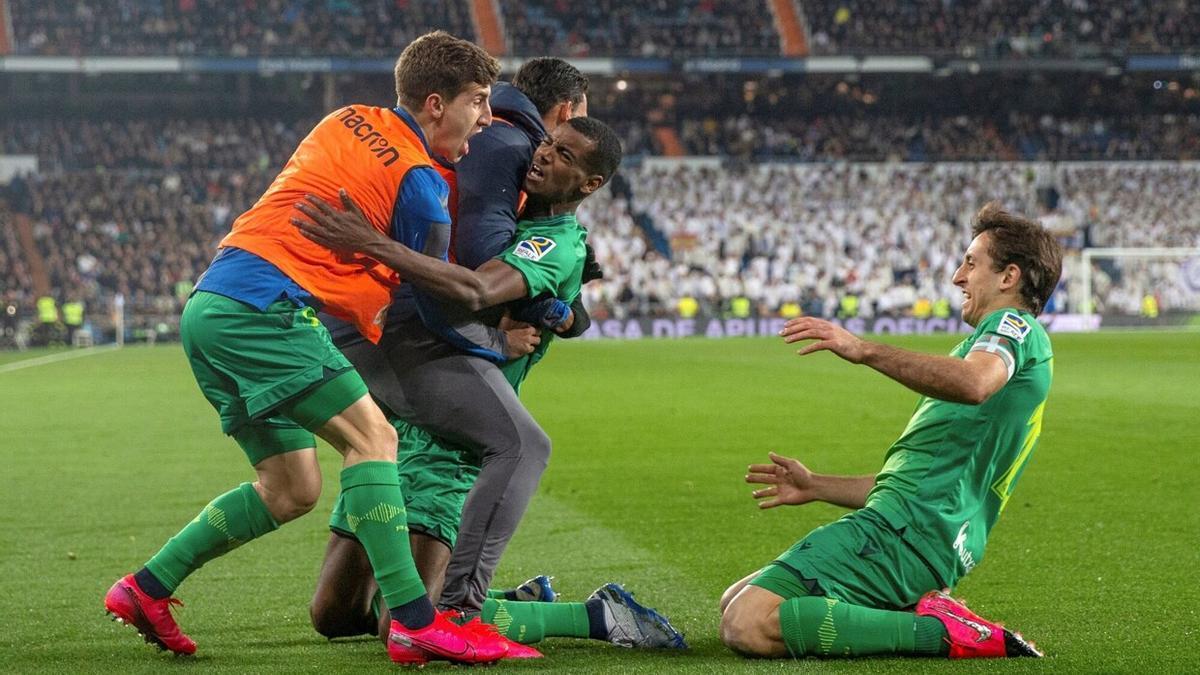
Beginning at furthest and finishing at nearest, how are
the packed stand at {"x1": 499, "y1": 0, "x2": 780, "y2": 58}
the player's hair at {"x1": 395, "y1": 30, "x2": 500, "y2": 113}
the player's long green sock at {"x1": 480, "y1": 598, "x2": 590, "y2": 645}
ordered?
the packed stand at {"x1": 499, "y1": 0, "x2": 780, "y2": 58} → the player's long green sock at {"x1": 480, "y1": 598, "x2": 590, "y2": 645} → the player's hair at {"x1": 395, "y1": 30, "x2": 500, "y2": 113}

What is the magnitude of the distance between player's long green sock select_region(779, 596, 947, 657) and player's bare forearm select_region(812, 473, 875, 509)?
0.52 metres

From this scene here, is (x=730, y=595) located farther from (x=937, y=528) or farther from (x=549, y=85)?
(x=549, y=85)

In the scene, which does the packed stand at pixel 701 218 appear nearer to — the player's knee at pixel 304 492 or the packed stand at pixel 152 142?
the packed stand at pixel 152 142

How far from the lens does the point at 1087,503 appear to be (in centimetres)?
882

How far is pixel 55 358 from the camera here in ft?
99.0

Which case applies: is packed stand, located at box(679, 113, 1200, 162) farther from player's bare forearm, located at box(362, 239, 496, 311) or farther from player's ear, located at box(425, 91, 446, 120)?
player's bare forearm, located at box(362, 239, 496, 311)

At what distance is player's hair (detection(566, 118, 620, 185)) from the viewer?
504 cm

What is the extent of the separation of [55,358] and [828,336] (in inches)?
1126

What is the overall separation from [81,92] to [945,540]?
45.5 meters

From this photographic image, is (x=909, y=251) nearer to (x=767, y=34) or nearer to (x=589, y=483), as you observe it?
(x=767, y=34)

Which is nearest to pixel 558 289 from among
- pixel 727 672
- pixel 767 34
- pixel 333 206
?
pixel 333 206

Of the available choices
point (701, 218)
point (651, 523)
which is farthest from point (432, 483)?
point (701, 218)

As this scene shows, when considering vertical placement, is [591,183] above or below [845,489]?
above

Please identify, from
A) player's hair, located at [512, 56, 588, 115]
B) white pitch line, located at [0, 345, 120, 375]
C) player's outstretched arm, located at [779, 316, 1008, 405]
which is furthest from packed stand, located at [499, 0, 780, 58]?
player's outstretched arm, located at [779, 316, 1008, 405]
